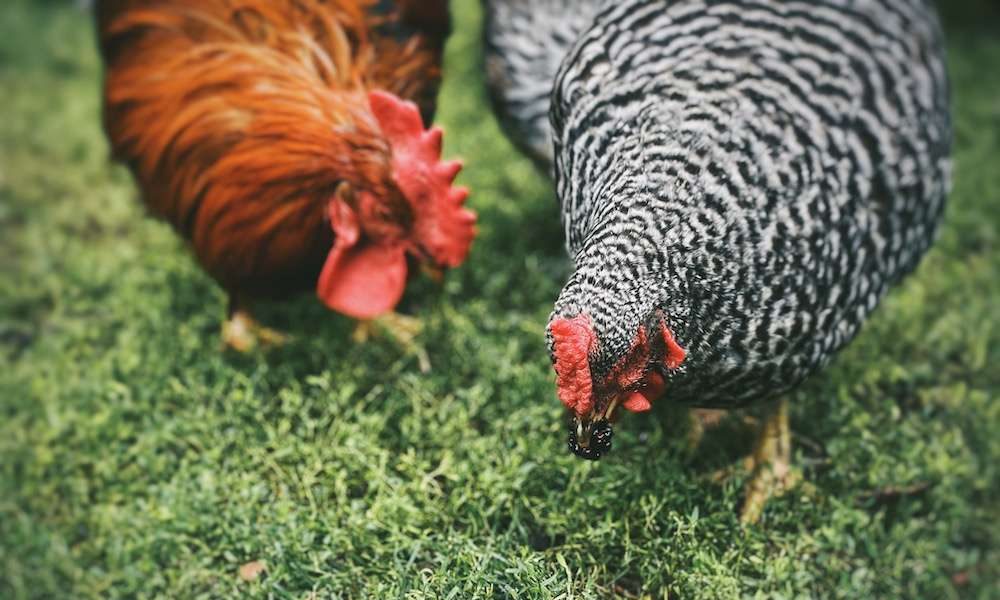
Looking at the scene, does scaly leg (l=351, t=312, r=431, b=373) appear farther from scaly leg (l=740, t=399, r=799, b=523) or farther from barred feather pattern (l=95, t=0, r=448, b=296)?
scaly leg (l=740, t=399, r=799, b=523)

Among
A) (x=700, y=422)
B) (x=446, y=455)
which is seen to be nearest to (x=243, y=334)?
(x=446, y=455)

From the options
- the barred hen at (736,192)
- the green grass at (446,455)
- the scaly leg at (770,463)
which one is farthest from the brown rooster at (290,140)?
the scaly leg at (770,463)

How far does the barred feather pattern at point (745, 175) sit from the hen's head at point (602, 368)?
16mm

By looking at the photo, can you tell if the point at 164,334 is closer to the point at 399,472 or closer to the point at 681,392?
the point at 399,472

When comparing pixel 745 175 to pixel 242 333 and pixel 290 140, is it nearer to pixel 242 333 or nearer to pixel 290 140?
pixel 290 140

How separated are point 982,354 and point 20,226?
4689 mm

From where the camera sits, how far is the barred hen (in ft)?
7.84

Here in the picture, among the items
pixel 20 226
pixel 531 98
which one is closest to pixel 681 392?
pixel 531 98

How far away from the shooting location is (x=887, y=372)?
11.8ft

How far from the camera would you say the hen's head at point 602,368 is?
224 cm

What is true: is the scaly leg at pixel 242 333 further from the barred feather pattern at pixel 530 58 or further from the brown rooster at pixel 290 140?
the barred feather pattern at pixel 530 58

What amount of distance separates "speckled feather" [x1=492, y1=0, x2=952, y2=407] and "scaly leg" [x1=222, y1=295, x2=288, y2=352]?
1509 millimetres

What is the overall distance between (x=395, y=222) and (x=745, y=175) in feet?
4.06

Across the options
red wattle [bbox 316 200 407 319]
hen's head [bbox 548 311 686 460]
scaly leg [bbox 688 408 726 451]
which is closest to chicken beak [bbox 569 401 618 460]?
hen's head [bbox 548 311 686 460]
